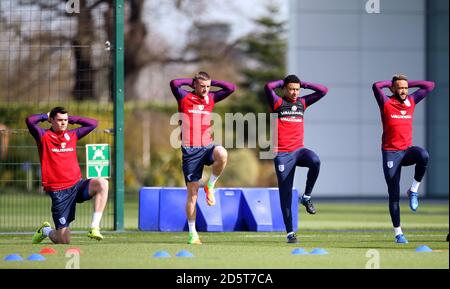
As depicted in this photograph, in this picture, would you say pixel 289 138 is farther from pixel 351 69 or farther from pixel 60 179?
pixel 351 69

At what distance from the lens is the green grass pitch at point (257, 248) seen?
12000 mm

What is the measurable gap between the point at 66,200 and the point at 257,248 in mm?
2771

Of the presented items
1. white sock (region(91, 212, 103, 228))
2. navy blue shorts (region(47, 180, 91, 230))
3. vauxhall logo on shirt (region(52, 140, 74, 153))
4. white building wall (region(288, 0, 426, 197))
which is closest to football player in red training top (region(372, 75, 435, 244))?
white sock (region(91, 212, 103, 228))

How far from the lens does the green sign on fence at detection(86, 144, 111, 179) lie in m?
18.2

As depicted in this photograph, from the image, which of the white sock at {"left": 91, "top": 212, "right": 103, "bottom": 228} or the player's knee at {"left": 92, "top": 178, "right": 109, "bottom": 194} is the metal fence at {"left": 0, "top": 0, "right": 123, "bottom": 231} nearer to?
the player's knee at {"left": 92, "top": 178, "right": 109, "bottom": 194}

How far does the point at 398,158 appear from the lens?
51.3 ft

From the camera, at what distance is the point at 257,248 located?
14250 millimetres

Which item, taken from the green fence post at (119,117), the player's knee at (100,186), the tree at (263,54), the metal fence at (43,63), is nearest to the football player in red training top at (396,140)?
the player's knee at (100,186)

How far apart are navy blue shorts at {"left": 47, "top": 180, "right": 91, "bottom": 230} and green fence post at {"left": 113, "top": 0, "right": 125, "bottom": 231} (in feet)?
10.8

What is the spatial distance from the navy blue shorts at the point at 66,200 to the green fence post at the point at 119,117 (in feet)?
10.8

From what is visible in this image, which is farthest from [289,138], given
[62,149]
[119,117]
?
[119,117]
